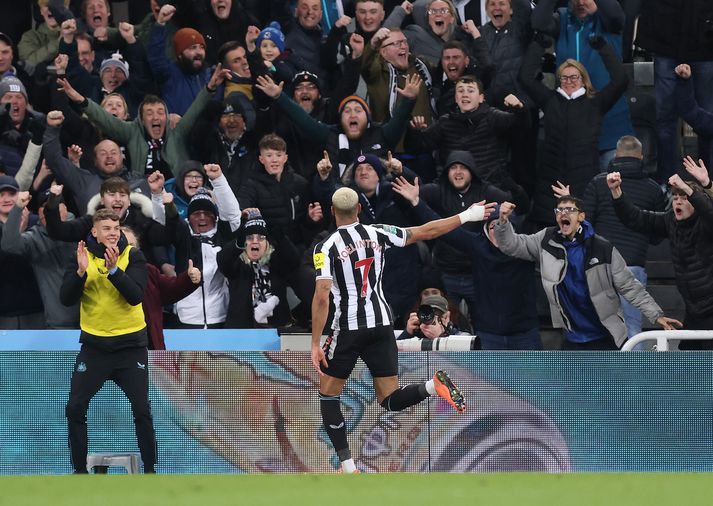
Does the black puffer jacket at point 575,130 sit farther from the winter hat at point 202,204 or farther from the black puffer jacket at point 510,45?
the winter hat at point 202,204

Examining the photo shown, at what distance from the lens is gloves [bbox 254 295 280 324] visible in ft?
39.4

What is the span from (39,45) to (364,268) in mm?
6511

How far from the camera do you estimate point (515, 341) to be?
11664 millimetres

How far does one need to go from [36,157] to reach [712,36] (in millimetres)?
5956

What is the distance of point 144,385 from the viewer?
9945mm

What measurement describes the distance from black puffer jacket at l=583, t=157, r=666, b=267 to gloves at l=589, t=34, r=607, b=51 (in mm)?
1167

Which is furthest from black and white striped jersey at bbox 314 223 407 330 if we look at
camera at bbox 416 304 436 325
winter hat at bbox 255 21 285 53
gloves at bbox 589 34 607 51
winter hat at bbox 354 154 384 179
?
winter hat at bbox 255 21 285 53

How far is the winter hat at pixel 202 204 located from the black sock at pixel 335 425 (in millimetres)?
3091

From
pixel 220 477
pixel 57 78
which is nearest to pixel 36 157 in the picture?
pixel 57 78

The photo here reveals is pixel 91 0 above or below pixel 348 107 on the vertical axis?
above

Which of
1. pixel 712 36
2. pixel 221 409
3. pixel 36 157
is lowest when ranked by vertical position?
pixel 221 409

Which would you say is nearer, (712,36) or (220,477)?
(220,477)

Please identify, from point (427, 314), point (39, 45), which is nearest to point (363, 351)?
point (427, 314)

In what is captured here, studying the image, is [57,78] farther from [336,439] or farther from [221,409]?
[336,439]
